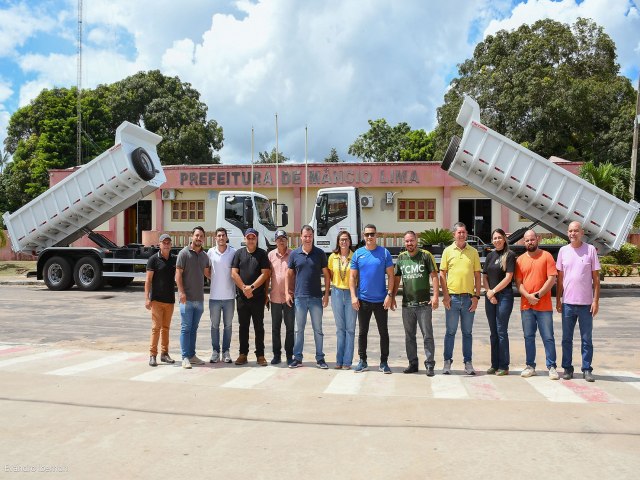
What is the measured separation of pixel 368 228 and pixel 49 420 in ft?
13.0

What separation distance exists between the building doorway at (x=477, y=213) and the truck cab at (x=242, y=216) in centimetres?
1131

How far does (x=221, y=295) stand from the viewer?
7.79 metres

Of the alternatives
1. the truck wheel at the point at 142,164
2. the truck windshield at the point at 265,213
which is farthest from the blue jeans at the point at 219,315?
the truck wheel at the point at 142,164

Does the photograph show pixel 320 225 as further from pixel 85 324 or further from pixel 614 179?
pixel 614 179

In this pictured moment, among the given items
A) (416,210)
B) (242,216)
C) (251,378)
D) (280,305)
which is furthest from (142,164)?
(416,210)

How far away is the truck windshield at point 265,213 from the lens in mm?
16656

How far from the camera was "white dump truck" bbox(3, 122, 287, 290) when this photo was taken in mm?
16312

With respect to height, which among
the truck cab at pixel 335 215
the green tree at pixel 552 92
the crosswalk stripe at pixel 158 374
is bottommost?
the crosswalk stripe at pixel 158 374

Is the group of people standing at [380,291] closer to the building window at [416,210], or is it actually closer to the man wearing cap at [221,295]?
the man wearing cap at [221,295]

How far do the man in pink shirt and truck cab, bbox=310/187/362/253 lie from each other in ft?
29.9

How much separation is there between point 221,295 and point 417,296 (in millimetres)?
2443

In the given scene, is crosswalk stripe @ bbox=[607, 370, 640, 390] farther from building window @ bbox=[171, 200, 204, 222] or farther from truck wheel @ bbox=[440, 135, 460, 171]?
building window @ bbox=[171, 200, 204, 222]

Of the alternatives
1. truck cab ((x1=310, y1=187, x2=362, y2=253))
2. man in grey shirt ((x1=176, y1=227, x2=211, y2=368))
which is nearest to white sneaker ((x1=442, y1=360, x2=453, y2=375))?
man in grey shirt ((x1=176, y1=227, x2=211, y2=368))

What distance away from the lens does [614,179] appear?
2197cm
